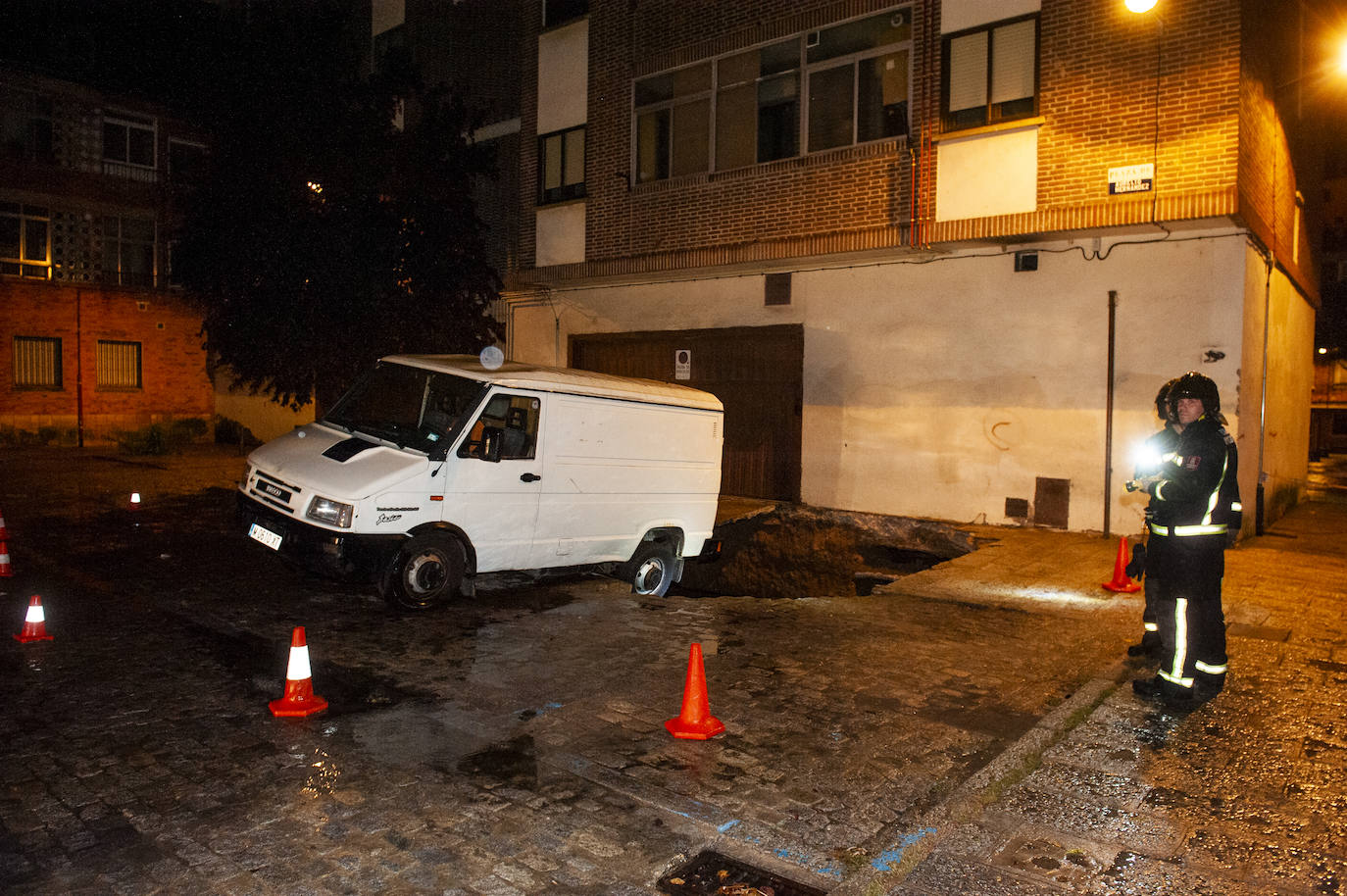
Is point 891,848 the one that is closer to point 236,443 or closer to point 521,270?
point 521,270

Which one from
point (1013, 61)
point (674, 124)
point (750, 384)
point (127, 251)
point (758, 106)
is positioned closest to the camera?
point (1013, 61)

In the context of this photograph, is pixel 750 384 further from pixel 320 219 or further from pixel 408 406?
pixel 408 406

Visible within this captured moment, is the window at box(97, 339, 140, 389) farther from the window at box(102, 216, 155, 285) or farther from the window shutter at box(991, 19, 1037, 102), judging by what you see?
the window shutter at box(991, 19, 1037, 102)

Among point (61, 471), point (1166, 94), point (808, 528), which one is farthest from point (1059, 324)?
point (61, 471)

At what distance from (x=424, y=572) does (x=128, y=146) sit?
2748 centimetres

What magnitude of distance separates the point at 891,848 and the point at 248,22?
14394mm

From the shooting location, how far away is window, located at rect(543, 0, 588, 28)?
53.9 feet

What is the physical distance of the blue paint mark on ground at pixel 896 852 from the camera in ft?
12.0

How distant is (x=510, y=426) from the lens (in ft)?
25.5

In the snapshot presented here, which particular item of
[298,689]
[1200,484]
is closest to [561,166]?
[298,689]

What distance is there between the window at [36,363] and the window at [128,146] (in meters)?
5.62

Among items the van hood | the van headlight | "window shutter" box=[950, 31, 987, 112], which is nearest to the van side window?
the van hood

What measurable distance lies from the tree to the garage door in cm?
389

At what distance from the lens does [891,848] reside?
149 inches
